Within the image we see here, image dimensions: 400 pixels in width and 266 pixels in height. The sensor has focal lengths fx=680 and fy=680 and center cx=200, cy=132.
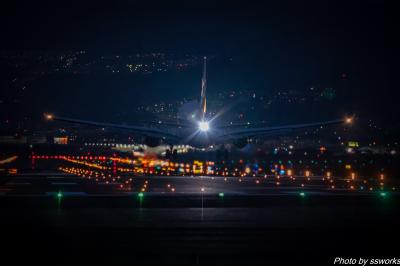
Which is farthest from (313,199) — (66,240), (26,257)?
(26,257)

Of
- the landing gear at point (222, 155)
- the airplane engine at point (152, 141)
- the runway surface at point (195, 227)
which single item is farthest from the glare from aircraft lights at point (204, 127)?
the runway surface at point (195, 227)

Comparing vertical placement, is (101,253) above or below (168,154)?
below

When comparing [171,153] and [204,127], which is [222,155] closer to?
[204,127]

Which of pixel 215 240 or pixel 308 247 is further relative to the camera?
pixel 215 240

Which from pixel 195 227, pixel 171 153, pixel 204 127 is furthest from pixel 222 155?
pixel 195 227

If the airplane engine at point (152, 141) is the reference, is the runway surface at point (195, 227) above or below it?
below

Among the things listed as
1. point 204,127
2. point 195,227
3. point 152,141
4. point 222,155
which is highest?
point 204,127

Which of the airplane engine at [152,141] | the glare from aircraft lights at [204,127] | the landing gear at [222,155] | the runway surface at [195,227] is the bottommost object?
the runway surface at [195,227]

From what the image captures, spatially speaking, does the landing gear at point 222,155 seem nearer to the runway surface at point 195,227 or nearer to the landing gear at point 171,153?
the landing gear at point 171,153

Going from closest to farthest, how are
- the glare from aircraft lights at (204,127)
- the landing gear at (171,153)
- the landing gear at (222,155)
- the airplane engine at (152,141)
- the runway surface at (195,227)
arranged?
the runway surface at (195,227), the glare from aircraft lights at (204,127), the landing gear at (171,153), the airplane engine at (152,141), the landing gear at (222,155)

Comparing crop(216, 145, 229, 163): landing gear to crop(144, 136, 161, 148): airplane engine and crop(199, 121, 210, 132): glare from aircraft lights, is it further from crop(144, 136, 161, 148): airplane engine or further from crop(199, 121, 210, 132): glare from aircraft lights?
Answer: crop(144, 136, 161, 148): airplane engine

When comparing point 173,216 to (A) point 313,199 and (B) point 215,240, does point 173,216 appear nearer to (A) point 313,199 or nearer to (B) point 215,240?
(B) point 215,240
